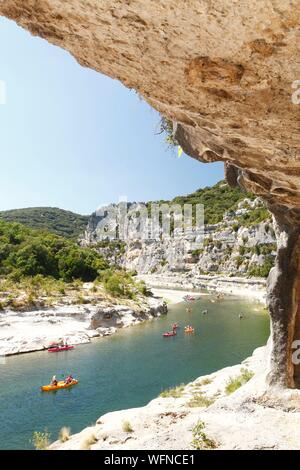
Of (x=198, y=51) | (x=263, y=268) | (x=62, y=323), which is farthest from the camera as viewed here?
(x=263, y=268)

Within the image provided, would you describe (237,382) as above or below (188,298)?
above

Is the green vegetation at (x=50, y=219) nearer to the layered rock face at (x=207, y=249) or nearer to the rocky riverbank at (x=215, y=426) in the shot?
the layered rock face at (x=207, y=249)

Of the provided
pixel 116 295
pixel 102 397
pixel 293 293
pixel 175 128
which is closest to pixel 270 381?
pixel 293 293

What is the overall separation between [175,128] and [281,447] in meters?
8.19

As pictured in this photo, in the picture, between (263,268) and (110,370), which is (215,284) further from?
(110,370)

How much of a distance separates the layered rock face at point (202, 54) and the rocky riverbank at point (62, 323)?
91.7 ft

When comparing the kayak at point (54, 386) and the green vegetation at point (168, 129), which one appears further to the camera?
the kayak at point (54, 386)

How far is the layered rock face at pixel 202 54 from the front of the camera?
12.4 feet

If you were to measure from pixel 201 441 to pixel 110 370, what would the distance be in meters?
17.0

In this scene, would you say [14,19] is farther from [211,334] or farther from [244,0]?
[211,334]

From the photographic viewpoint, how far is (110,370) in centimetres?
2580

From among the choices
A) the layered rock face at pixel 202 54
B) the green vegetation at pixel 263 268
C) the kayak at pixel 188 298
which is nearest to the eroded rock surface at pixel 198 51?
the layered rock face at pixel 202 54

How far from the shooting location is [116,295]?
48.6 m

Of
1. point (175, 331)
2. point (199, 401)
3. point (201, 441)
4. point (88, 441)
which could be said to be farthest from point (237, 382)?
point (175, 331)
